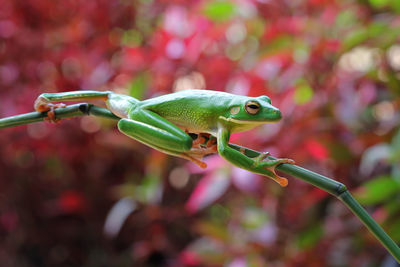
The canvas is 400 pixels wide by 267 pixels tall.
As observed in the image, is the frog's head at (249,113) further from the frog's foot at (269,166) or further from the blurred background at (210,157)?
the blurred background at (210,157)

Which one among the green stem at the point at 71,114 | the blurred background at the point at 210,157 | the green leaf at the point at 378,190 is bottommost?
the green stem at the point at 71,114

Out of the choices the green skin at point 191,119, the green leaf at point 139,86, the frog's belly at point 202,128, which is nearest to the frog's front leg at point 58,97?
the green skin at point 191,119

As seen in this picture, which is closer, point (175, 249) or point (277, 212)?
point (277, 212)

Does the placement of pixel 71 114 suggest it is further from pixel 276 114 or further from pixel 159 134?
pixel 276 114

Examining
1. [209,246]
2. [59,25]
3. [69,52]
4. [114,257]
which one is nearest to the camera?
[209,246]

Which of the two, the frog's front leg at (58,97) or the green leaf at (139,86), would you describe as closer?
the frog's front leg at (58,97)

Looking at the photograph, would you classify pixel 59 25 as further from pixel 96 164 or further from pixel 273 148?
pixel 273 148

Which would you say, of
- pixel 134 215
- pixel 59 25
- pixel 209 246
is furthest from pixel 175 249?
pixel 59 25

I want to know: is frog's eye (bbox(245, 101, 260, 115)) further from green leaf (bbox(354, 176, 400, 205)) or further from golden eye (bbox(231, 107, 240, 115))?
green leaf (bbox(354, 176, 400, 205))
